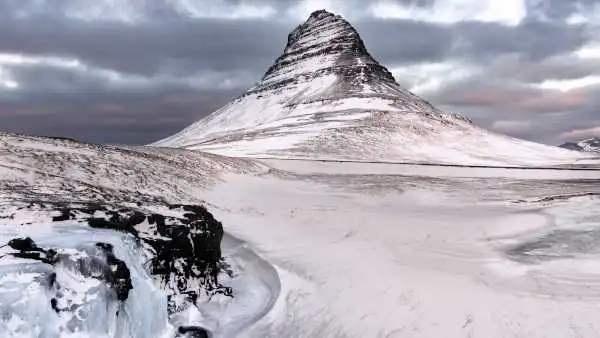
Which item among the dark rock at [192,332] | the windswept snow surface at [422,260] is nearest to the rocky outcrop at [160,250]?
the dark rock at [192,332]

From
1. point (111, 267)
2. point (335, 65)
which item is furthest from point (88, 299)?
point (335, 65)

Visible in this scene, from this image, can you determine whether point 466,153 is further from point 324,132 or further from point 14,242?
point 14,242

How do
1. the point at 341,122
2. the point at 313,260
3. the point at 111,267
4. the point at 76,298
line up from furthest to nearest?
1. the point at 341,122
2. the point at 313,260
3. the point at 111,267
4. the point at 76,298

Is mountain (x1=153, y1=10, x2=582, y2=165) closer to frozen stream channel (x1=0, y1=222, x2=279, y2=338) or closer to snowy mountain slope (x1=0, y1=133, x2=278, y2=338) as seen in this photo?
snowy mountain slope (x1=0, y1=133, x2=278, y2=338)

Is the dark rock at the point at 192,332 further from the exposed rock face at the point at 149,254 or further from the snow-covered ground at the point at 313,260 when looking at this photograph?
the snow-covered ground at the point at 313,260

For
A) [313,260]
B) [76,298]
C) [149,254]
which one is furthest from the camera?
[313,260]

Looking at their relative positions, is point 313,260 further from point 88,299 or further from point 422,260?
point 88,299

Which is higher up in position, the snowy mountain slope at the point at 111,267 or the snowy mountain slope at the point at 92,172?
the snowy mountain slope at the point at 92,172

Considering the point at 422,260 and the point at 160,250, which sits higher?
the point at 160,250

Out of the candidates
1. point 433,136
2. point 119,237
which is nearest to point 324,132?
point 433,136
